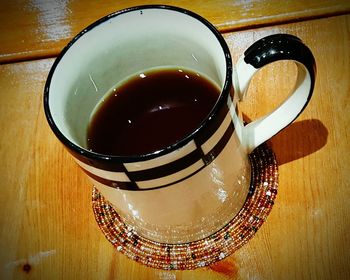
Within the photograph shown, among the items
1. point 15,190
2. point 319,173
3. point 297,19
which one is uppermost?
point 297,19

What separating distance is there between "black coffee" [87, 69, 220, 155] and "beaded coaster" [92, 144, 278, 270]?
115 millimetres

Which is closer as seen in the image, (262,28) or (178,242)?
(178,242)

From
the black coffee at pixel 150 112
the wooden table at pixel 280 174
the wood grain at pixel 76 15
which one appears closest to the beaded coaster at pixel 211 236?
the wooden table at pixel 280 174

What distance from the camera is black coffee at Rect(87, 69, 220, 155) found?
59cm

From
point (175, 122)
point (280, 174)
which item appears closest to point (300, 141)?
point (280, 174)

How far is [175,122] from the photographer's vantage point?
62cm

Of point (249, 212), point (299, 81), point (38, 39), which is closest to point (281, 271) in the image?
point (249, 212)

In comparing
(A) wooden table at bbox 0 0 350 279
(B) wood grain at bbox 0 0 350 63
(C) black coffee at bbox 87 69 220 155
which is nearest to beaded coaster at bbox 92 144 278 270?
(A) wooden table at bbox 0 0 350 279

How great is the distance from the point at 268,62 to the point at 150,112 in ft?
0.79

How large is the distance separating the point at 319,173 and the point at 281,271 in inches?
6.0

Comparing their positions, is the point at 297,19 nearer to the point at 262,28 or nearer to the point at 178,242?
the point at 262,28

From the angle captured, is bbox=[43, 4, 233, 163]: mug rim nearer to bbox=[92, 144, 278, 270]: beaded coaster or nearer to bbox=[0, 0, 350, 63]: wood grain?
bbox=[92, 144, 278, 270]: beaded coaster

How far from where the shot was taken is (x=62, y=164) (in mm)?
704

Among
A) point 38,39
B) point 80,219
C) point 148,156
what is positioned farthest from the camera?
point 38,39
